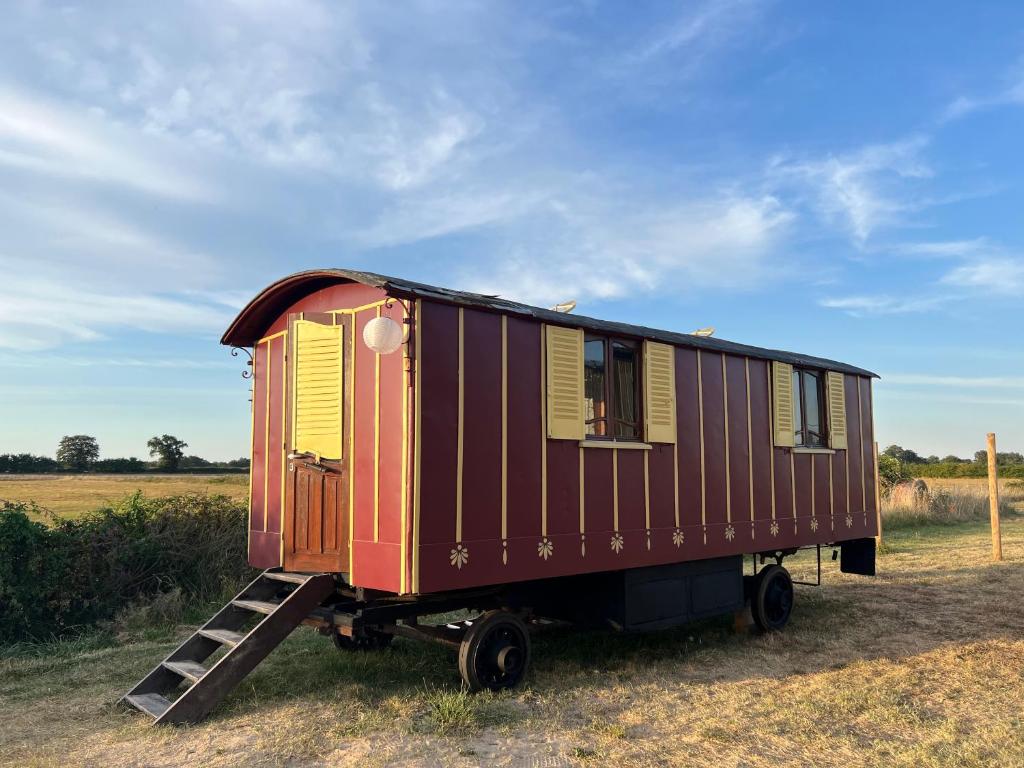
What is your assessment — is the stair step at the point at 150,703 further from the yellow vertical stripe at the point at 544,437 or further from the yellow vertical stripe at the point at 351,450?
the yellow vertical stripe at the point at 544,437

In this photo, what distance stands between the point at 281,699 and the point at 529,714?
191cm

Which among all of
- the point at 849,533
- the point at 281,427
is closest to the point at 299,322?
the point at 281,427

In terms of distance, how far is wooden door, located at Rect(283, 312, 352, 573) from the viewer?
6316 millimetres

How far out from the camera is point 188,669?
5902 mm

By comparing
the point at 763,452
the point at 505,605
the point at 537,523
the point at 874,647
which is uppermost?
the point at 763,452

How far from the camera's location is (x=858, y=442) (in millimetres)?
10312

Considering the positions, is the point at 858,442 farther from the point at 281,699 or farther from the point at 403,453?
the point at 281,699

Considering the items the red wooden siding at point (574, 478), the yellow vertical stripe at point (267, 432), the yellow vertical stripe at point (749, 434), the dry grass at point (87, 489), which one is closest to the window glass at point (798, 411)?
the red wooden siding at point (574, 478)

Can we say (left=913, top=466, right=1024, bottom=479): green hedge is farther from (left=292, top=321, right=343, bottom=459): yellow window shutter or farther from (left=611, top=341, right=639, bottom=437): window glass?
(left=292, top=321, right=343, bottom=459): yellow window shutter

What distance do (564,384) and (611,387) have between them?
0.67 meters

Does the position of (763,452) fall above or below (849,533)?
above

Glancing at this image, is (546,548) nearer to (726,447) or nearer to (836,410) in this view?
(726,447)

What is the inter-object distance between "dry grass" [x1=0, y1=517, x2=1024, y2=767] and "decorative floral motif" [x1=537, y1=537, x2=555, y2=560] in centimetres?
107

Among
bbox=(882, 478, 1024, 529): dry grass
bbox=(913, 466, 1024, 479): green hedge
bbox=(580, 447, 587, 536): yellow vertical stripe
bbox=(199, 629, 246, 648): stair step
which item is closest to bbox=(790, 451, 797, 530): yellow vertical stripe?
bbox=(580, 447, 587, 536): yellow vertical stripe
